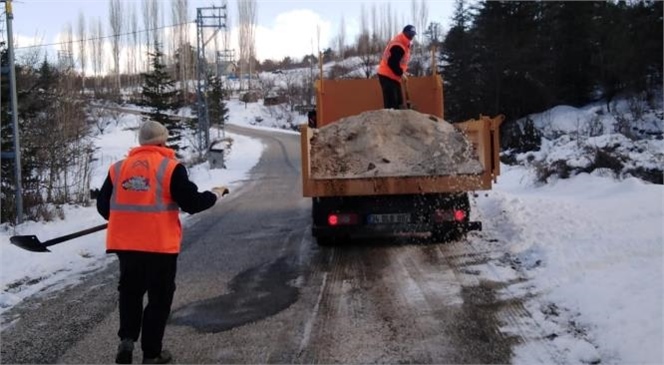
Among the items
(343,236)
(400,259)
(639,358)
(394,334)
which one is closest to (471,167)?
(400,259)

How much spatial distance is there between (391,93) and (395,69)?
0.36 meters

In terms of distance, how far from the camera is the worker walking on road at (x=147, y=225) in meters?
4.22

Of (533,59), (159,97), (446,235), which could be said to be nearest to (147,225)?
(446,235)

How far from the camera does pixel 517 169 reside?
56.9ft

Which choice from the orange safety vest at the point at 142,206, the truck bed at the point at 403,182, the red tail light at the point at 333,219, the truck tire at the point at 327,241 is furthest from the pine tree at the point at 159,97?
the orange safety vest at the point at 142,206

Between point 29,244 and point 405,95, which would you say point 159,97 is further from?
point 29,244

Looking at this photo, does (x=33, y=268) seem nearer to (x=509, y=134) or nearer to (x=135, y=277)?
(x=135, y=277)

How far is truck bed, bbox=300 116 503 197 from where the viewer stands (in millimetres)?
7539

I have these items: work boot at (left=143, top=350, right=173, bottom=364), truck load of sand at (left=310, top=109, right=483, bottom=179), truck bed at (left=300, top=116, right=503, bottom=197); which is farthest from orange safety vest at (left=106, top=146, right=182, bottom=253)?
truck load of sand at (left=310, top=109, right=483, bottom=179)

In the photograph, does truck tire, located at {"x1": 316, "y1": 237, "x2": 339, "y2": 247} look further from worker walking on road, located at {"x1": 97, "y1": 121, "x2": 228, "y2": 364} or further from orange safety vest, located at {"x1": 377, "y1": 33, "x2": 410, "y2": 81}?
worker walking on road, located at {"x1": 97, "y1": 121, "x2": 228, "y2": 364}

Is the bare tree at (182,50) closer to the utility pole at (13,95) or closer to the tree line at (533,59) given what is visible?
the tree line at (533,59)

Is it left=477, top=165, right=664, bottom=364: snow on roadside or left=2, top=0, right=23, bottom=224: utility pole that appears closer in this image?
left=477, top=165, right=664, bottom=364: snow on roadside

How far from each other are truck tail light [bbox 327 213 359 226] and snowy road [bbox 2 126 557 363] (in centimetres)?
43

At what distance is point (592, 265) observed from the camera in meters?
6.22
